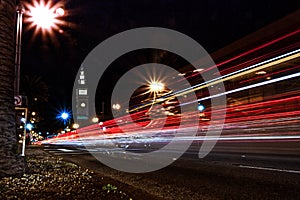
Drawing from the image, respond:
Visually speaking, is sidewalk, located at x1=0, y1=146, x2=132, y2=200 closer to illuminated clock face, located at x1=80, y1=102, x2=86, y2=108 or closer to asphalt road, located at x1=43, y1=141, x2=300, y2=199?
asphalt road, located at x1=43, y1=141, x2=300, y2=199

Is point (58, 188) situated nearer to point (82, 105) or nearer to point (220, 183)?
point (220, 183)

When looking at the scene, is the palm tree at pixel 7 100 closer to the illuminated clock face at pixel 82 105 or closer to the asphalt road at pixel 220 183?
the asphalt road at pixel 220 183

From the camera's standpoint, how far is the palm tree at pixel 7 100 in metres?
6.88

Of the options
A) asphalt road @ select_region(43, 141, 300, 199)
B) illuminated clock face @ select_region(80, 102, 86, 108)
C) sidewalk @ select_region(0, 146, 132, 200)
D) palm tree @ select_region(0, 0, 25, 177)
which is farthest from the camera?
illuminated clock face @ select_region(80, 102, 86, 108)

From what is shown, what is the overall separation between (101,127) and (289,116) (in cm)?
2857

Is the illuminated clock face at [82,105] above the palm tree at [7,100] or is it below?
above

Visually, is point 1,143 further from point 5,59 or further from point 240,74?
point 240,74

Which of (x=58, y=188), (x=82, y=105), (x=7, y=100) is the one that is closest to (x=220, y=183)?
(x=58, y=188)

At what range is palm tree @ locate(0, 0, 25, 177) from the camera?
6.88 meters

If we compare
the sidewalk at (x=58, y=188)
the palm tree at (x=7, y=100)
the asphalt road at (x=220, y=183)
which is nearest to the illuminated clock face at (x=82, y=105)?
the asphalt road at (x=220, y=183)

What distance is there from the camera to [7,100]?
287 inches

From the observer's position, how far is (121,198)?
4.76 metres

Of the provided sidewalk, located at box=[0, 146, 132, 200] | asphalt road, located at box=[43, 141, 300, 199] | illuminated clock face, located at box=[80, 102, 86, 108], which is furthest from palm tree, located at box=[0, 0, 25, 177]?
illuminated clock face, located at box=[80, 102, 86, 108]

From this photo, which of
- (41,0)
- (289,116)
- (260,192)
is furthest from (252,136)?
(41,0)
